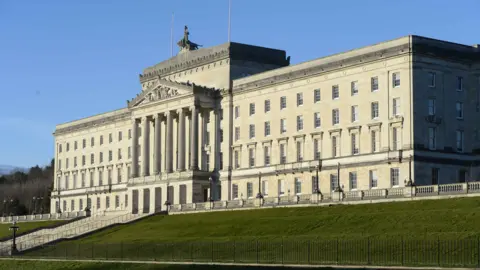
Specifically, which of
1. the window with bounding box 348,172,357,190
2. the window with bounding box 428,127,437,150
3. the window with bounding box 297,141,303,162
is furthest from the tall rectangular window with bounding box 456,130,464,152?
the window with bounding box 297,141,303,162

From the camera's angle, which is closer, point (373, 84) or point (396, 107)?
point (396, 107)

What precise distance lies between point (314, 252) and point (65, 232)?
196 feet

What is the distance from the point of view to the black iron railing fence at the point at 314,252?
55.4 metres

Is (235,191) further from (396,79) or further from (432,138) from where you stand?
(432,138)

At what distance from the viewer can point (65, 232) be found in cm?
11750

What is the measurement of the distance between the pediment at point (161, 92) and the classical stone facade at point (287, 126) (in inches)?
7.5

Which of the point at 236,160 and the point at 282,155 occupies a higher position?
the point at 282,155

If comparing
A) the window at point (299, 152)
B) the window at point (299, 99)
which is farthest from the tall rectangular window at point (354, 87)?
the window at point (299, 152)

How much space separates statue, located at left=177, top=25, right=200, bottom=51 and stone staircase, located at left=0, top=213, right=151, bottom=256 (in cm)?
2441

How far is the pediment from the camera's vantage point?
126062mm

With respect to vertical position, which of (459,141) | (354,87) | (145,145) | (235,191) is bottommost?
(235,191)

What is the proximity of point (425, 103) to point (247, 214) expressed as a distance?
2054 centimetres

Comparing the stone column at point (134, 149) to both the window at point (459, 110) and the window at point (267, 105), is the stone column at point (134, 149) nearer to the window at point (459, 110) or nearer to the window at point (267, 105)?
the window at point (267, 105)

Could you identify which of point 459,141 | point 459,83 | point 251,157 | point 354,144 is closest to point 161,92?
point 251,157
